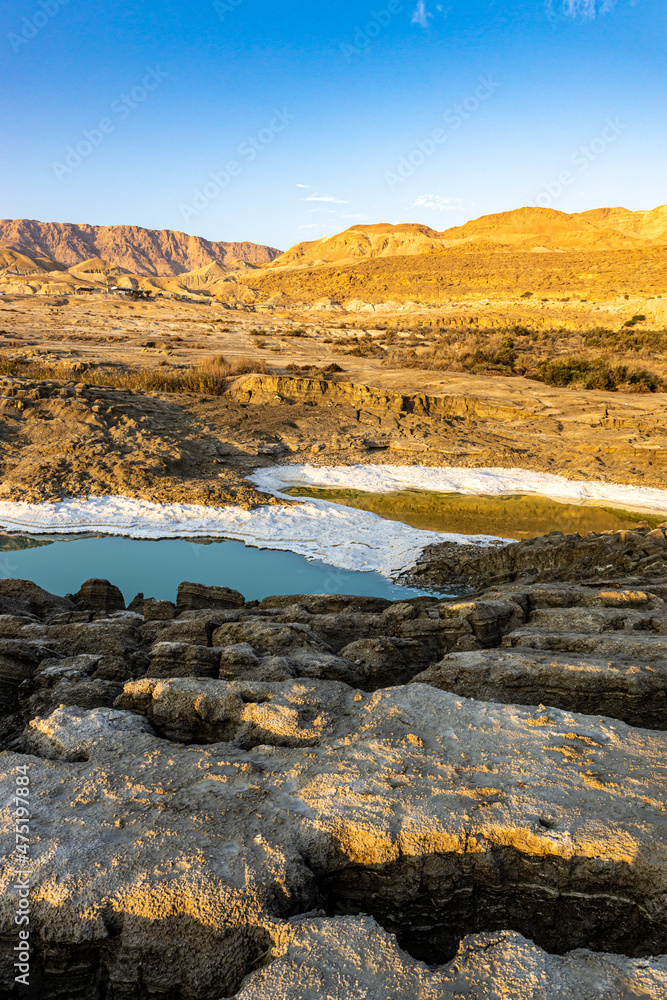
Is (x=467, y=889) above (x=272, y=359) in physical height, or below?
below

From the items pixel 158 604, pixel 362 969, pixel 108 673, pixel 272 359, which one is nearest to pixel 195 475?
pixel 158 604

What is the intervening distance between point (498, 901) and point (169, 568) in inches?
280

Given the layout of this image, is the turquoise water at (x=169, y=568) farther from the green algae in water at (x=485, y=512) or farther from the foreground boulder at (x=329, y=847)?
the foreground boulder at (x=329, y=847)

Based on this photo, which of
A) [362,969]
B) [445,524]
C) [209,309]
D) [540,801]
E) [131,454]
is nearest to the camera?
[362,969]

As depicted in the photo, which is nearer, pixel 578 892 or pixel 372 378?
pixel 578 892

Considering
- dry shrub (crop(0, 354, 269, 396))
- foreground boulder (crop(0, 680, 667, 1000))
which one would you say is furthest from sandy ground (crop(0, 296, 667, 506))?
foreground boulder (crop(0, 680, 667, 1000))

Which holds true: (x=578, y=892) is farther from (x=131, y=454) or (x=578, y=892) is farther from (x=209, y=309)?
(x=209, y=309)

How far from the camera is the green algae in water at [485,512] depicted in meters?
10.8

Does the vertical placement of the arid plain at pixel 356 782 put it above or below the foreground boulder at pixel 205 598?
above

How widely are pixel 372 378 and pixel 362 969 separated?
20.7 m

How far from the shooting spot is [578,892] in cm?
234

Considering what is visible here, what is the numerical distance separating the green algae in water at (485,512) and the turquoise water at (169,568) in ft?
8.59

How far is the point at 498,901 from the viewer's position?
239 cm

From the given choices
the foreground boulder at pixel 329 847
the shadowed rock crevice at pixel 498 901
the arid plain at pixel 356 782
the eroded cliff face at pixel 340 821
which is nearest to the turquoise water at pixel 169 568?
the arid plain at pixel 356 782
